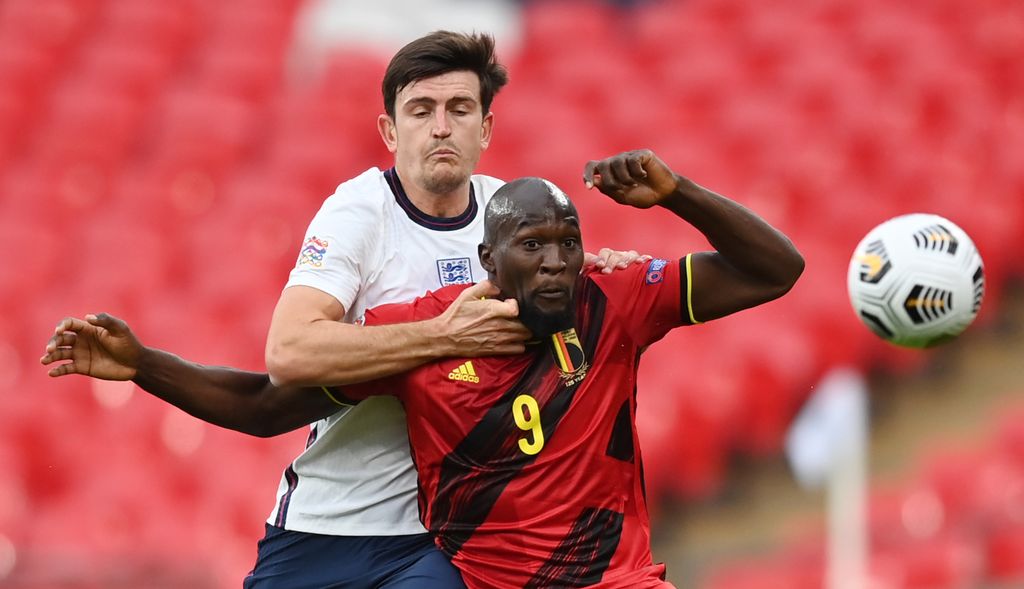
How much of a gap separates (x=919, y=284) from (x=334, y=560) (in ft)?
5.84

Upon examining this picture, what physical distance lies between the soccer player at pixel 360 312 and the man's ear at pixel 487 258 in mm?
347

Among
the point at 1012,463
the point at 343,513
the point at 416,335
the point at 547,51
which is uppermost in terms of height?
the point at 547,51

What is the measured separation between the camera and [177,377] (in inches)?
160

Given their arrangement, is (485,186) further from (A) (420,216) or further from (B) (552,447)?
(B) (552,447)

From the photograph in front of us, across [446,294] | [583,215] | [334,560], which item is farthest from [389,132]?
[583,215]

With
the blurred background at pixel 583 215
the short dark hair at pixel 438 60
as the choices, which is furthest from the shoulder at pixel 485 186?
the blurred background at pixel 583 215

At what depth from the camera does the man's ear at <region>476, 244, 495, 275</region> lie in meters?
3.61

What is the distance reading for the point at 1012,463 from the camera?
29.1ft

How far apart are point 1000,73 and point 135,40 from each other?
7.50 meters

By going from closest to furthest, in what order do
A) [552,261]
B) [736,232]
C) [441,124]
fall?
[552,261], [736,232], [441,124]

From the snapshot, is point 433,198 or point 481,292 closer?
point 481,292

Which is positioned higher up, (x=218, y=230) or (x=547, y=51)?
(x=547, y=51)

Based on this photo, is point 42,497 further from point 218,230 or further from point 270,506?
point 218,230

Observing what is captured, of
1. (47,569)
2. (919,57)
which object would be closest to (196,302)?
(47,569)
